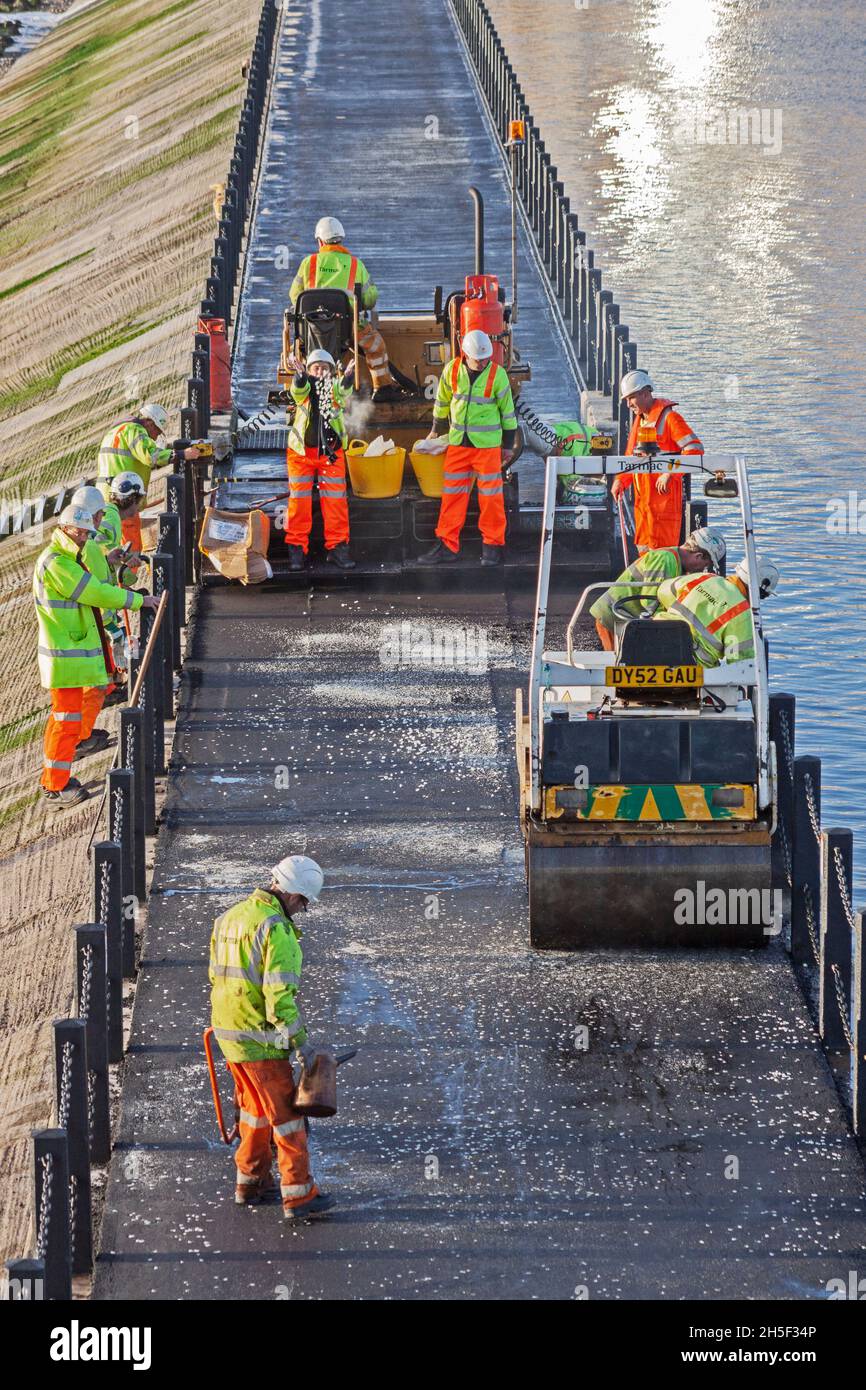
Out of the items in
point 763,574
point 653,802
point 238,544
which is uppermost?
point 763,574

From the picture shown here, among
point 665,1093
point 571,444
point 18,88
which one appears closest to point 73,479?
point 571,444

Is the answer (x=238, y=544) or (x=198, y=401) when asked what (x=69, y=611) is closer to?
(x=238, y=544)

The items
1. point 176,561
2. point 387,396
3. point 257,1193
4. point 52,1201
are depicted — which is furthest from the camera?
point 387,396

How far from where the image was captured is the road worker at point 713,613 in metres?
11.2

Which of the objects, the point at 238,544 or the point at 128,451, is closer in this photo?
the point at 238,544

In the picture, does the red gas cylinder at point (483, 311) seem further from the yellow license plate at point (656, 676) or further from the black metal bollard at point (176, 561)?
the yellow license plate at point (656, 676)

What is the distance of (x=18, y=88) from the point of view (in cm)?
6234

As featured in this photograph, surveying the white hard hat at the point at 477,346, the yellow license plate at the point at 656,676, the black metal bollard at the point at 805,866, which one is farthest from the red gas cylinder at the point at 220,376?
the black metal bollard at the point at 805,866

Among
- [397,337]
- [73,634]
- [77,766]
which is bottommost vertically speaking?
[77,766]

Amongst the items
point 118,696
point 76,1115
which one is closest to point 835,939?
point 76,1115

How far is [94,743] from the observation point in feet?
49.0

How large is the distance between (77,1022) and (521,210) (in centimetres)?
2244

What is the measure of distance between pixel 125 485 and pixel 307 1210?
7842mm

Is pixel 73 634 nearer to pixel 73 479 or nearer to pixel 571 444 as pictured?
pixel 571 444
